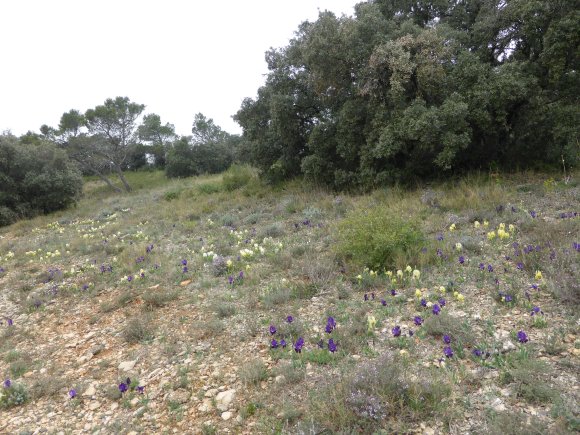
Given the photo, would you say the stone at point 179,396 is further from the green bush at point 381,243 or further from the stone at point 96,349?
the green bush at point 381,243

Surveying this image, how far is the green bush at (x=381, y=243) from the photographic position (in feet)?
17.0

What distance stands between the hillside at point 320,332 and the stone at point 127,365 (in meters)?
0.01

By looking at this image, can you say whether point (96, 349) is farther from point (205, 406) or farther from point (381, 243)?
point (381, 243)

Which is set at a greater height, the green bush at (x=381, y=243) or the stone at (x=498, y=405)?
the green bush at (x=381, y=243)

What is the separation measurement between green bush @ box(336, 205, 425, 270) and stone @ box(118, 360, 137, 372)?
3.06 metres

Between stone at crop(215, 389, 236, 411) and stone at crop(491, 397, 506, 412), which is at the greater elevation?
stone at crop(491, 397, 506, 412)

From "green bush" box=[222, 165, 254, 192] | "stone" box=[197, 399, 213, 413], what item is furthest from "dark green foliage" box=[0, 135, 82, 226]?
"stone" box=[197, 399, 213, 413]

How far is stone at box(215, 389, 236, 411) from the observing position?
3141 millimetres

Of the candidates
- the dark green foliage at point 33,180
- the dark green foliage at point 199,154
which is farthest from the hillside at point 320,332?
the dark green foliage at point 199,154

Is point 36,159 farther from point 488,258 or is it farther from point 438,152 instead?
point 488,258

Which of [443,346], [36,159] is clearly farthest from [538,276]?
[36,159]

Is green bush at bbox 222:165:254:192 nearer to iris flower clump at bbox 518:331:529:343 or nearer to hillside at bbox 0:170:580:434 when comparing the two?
hillside at bbox 0:170:580:434

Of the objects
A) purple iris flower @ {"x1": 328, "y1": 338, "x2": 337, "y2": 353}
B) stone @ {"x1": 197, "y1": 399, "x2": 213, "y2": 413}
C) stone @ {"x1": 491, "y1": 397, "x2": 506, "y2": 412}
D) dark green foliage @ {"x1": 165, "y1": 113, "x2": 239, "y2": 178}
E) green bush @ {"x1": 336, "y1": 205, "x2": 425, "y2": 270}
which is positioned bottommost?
stone @ {"x1": 197, "y1": 399, "x2": 213, "y2": 413}

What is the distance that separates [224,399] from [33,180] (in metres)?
19.0
